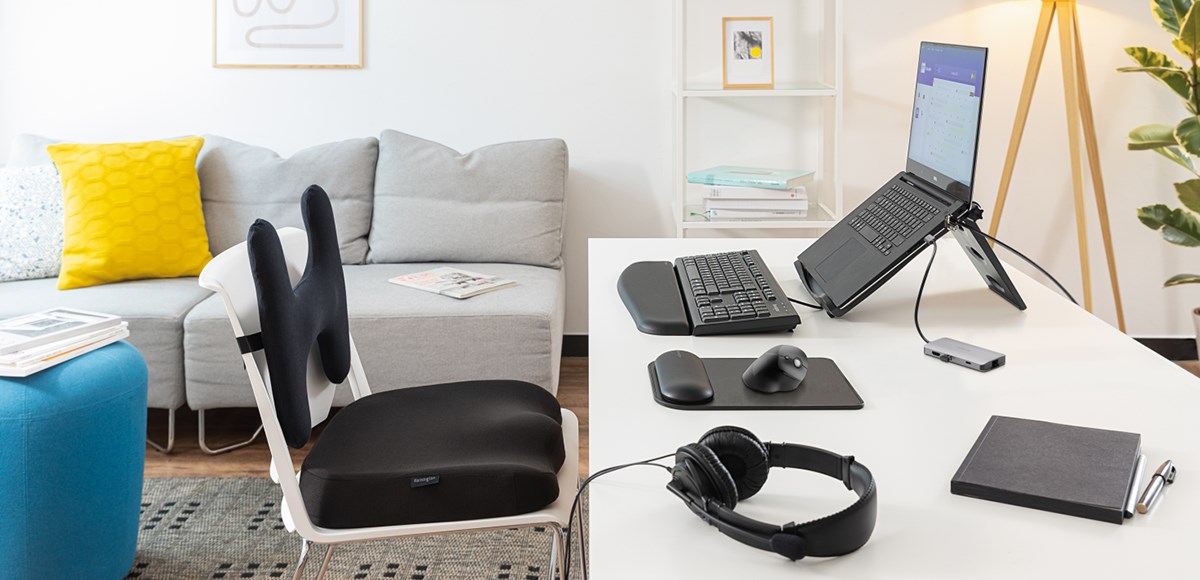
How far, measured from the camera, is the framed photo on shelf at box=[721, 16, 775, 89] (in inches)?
137

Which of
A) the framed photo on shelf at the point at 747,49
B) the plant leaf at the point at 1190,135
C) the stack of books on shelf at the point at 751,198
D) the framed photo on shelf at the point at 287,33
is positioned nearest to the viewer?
the plant leaf at the point at 1190,135

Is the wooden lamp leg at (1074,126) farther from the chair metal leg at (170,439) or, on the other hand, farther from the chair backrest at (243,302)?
the chair metal leg at (170,439)

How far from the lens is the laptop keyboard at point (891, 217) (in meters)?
1.62

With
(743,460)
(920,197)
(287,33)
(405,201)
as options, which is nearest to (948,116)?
(920,197)

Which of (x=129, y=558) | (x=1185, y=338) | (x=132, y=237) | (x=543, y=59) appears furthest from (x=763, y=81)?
(x=129, y=558)

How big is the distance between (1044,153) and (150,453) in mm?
3054

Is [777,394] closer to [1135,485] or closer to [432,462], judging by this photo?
[1135,485]

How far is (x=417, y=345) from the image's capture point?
2.92 metres

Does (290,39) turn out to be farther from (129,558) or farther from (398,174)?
(129,558)

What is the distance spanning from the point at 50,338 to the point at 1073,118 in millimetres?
3033

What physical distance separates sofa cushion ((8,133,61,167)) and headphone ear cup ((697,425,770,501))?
10.1 feet

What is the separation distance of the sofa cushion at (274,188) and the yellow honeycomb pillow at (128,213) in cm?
10

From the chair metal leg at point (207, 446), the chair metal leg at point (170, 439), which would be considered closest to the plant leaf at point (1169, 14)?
the chair metal leg at point (207, 446)

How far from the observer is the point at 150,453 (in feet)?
9.78
